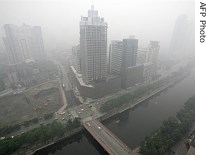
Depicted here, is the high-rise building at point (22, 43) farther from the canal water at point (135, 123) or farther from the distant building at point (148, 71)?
the canal water at point (135, 123)

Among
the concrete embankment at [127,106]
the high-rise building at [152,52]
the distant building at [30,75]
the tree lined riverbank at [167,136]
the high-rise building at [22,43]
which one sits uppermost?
the high-rise building at [22,43]

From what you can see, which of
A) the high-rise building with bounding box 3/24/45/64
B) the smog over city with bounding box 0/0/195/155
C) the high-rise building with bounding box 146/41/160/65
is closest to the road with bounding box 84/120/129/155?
the smog over city with bounding box 0/0/195/155

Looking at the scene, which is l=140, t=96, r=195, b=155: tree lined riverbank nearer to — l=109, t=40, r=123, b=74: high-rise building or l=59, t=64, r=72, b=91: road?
l=109, t=40, r=123, b=74: high-rise building

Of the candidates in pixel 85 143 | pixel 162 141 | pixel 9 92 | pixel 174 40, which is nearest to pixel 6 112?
pixel 9 92

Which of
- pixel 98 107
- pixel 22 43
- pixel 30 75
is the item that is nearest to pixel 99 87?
pixel 98 107

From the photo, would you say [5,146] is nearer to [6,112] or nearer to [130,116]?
[6,112]

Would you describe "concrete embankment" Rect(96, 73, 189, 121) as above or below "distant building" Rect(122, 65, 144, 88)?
below

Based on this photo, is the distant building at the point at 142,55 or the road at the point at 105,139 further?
the distant building at the point at 142,55

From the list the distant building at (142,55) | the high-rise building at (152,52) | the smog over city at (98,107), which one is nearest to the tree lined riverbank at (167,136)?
the smog over city at (98,107)
